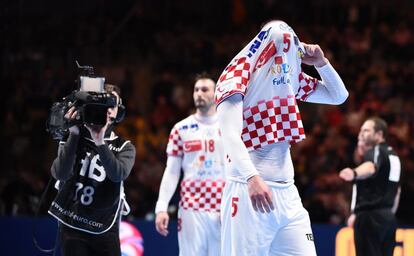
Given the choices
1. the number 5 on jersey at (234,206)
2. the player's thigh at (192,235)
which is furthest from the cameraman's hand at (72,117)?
the player's thigh at (192,235)

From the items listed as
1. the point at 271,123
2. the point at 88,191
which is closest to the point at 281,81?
the point at 271,123

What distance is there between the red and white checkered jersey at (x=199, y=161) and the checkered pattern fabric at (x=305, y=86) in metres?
2.28

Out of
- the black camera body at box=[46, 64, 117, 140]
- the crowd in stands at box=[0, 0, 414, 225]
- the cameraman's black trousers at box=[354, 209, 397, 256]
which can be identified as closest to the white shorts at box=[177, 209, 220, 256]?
the cameraman's black trousers at box=[354, 209, 397, 256]

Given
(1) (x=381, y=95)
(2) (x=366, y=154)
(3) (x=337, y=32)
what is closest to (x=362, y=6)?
(3) (x=337, y=32)

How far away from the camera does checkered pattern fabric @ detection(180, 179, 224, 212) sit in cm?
695

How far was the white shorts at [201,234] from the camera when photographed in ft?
22.5

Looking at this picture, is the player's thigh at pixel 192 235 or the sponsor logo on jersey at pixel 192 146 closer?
the player's thigh at pixel 192 235

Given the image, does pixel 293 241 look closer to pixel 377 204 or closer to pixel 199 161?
pixel 199 161

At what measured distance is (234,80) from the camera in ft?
14.2

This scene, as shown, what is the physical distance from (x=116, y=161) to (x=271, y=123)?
1194 mm

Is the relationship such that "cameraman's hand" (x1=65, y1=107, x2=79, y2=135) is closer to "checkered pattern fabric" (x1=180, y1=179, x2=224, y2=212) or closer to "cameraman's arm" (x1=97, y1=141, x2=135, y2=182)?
"cameraman's arm" (x1=97, y1=141, x2=135, y2=182)

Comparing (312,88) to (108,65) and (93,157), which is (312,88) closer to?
(93,157)

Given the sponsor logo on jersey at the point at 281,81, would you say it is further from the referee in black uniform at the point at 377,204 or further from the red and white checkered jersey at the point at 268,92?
the referee in black uniform at the point at 377,204

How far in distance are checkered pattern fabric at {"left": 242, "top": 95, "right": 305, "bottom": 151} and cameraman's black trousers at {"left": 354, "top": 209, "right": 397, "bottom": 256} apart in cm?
340
